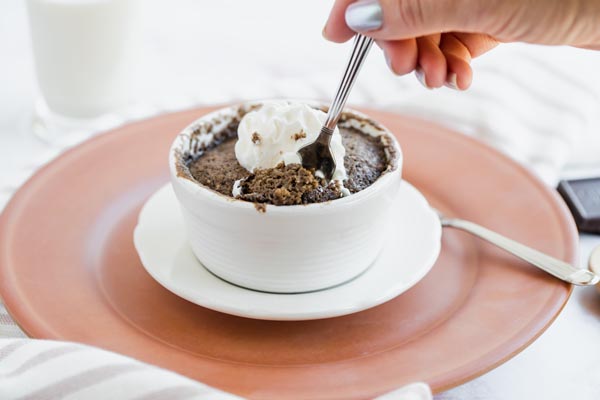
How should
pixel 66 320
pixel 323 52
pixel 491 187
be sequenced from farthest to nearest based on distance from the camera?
1. pixel 323 52
2. pixel 491 187
3. pixel 66 320

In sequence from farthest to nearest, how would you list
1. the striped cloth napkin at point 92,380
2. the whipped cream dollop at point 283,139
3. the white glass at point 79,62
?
the white glass at point 79,62 < the whipped cream dollop at point 283,139 < the striped cloth napkin at point 92,380

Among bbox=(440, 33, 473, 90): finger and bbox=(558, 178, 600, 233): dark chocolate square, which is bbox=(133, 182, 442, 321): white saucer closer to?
bbox=(440, 33, 473, 90): finger

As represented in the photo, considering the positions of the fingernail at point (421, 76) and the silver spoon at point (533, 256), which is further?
the fingernail at point (421, 76)

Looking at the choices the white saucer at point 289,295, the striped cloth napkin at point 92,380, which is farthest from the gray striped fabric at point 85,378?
the white saucer at point 289,295

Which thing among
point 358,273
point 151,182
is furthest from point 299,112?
point 151,182

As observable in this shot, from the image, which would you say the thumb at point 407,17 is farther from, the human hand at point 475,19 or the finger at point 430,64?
the finger at point 430,64

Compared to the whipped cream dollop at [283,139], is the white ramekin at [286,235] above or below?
below

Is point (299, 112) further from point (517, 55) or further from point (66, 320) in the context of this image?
point (517, 55)

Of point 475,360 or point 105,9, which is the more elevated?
point 105,9
